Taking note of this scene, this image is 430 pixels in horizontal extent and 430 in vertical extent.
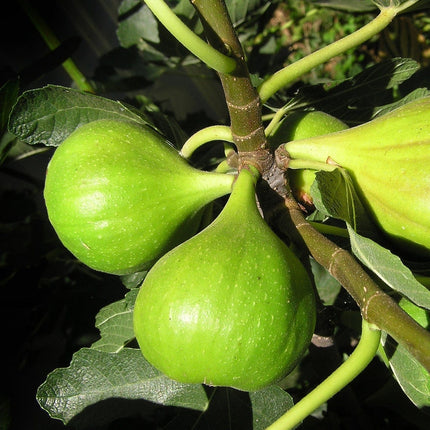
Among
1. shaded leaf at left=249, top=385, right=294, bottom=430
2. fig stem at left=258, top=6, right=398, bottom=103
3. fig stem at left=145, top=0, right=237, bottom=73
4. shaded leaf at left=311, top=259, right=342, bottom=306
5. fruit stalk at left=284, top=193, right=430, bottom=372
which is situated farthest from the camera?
shaded leaf at left=311, top=259, right=342, bottom=306

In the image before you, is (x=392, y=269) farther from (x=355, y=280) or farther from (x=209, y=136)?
(x=209, y=136)

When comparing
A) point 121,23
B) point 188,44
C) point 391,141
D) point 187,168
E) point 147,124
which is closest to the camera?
point 188,44

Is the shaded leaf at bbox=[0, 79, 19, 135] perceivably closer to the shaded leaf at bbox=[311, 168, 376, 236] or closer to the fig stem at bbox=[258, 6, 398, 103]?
the fig stem at bbox=[258, 6, 398, 103]

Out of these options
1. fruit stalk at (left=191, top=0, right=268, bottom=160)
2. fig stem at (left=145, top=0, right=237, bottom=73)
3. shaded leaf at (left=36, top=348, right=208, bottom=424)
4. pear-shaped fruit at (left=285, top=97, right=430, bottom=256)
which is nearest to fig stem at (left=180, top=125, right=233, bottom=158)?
fruit stalk at (left=191, top=0, right=268, bottom=160)

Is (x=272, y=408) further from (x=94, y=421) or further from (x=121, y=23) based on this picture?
(x=121, y=23)

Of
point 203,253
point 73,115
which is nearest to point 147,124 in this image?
point 73,115

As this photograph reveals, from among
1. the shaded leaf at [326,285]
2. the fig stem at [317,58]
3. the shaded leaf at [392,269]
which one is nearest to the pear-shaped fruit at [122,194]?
the fig stem at [317,58]

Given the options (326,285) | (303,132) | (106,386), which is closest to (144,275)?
(106,386)
